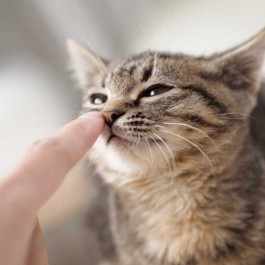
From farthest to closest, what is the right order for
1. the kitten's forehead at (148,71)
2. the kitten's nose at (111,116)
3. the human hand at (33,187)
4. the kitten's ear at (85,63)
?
the kitten's ear at (85,63), the kitten's forehead at (148,71), the kitten's nose at (111,116), the human hand at (33,187)

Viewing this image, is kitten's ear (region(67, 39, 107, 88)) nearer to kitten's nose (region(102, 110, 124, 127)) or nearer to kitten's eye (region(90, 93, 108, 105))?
kitten's eye (region(90, 93, 108, 105))

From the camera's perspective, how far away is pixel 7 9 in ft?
3.57

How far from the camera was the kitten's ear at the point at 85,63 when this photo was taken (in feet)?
3.07

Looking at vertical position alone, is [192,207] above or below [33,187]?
below

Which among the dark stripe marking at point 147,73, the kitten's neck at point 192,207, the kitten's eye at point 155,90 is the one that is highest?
the dark stripe marking at point 147,73

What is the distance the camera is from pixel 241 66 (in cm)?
81

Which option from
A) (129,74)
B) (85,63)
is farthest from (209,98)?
(85,63)

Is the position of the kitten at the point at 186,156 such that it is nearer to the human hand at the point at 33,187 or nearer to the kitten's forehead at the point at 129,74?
the kitten's forehead at the point at 129,74

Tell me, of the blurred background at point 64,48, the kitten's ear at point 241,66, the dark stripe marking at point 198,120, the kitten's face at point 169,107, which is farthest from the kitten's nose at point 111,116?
the blurred background at point 64,48

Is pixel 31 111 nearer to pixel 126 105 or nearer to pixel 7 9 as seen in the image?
pixel 7 9

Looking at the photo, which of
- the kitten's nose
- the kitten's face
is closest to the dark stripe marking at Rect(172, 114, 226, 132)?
the kitten's face

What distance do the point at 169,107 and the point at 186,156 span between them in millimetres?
93

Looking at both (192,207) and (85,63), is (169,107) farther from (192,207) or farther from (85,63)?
(85,63)

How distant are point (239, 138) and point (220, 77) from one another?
125mm
